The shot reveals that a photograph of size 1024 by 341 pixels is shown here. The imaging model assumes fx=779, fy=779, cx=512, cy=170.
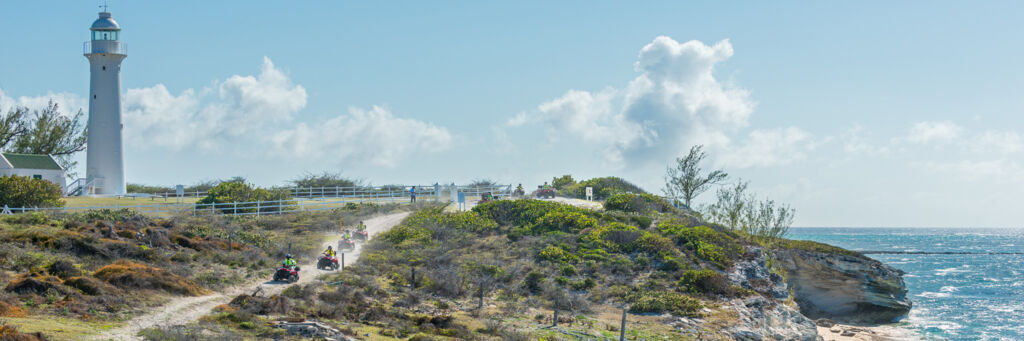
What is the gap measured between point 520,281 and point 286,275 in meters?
8.74

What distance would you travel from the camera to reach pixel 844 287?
1515 inches

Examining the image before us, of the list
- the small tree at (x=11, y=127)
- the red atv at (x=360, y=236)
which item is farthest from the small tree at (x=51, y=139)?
the red atv at (x=360, y=236)

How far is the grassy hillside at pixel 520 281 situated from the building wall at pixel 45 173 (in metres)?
27.5

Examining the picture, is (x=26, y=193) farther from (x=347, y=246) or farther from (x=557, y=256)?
(x=557, y=256)

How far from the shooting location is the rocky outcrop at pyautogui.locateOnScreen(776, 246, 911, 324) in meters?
37.8

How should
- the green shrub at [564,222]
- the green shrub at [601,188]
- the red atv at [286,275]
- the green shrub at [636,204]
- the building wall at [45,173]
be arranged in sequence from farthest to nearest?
the green shrub at [601,188] → the building wall at [45,173] → the green shrub at [636,204] → the green shrub at [564,222] → the red atv at [286,275]

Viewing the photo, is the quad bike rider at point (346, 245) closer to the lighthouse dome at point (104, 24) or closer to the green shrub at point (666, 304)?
the green shrub at point (666, 304)

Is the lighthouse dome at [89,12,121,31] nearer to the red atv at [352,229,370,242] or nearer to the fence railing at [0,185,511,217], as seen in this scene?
the fence railing at [0,185,511,217]

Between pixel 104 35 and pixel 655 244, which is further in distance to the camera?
pixel 104 35

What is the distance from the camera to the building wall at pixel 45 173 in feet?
163

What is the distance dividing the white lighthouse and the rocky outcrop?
1662 inches

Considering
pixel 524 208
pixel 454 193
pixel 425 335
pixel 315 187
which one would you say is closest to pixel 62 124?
pixel 315 187

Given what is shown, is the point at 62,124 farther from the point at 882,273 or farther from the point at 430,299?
the point at 882,273

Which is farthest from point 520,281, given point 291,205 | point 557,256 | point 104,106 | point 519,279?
point 104,106
